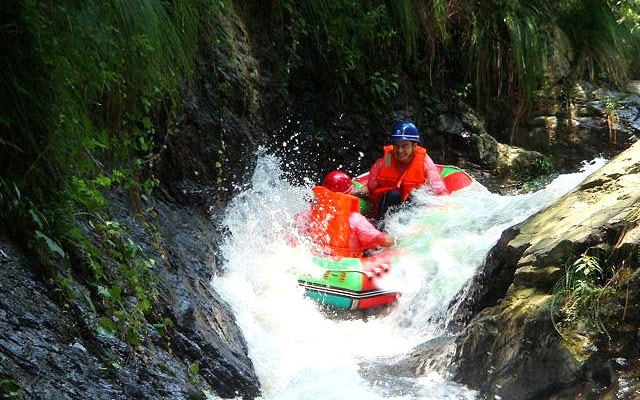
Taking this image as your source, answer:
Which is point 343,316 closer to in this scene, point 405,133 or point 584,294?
point 405,133

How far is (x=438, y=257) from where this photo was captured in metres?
5.84

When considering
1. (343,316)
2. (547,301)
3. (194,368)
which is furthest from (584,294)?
(343,316)

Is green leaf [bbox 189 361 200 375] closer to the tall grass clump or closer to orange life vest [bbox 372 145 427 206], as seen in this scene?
the tall grass clump

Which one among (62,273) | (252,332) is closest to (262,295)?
(252,332)

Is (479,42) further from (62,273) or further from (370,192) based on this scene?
(62,273)

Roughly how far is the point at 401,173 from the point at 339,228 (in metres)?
1.17

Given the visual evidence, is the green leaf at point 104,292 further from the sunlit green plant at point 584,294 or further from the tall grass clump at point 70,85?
the sunlit green plant at point 584,294

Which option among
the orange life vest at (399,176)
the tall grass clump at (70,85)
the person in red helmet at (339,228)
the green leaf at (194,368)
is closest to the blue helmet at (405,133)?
the orange life vest at (399,176)

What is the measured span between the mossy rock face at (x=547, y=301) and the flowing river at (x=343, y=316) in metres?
0.27

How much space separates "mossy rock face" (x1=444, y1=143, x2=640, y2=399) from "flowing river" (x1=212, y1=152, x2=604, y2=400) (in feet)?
0.89

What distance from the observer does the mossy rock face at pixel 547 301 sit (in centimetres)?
344

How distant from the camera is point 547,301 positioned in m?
3.75

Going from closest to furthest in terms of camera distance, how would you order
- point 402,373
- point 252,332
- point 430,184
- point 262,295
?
1. point 402,373
2. point 252,332
3. point 262,295
4. point 430,184

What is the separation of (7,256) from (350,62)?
18.7 feet
